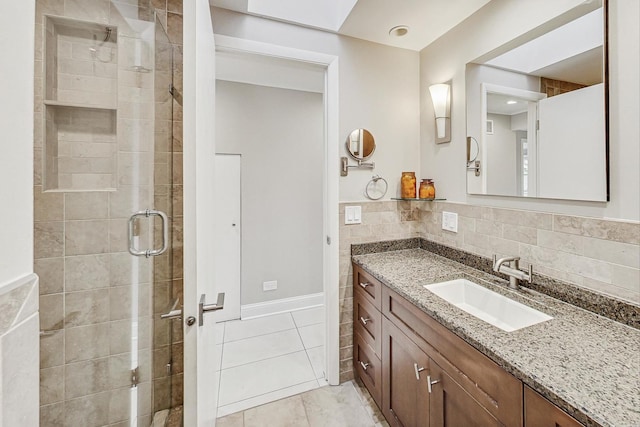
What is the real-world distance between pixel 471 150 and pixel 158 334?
2123 millimetres

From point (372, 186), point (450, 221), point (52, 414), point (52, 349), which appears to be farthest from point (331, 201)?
point (52, 414)

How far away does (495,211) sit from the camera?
156 centimetres

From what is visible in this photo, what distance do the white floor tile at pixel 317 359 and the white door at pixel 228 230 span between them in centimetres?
95

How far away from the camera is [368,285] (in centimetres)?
173

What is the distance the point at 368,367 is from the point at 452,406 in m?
0.77

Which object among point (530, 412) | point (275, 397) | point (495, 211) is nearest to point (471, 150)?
point (495, 211)

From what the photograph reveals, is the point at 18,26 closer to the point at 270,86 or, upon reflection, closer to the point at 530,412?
the point at 530,412

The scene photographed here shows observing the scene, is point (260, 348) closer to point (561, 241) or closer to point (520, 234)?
point (520, 234)

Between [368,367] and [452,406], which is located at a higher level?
[452,406]

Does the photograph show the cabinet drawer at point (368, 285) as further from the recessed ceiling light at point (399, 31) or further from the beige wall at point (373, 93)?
the recessed ceiling light at point (399, 31)

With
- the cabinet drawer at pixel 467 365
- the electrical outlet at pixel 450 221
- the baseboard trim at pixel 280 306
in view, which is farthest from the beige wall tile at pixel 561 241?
the baseboard trim at pixel 280 306

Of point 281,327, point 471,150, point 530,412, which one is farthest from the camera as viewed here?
point 281,327

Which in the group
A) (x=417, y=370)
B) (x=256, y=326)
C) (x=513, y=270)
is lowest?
(x=256, y=326)

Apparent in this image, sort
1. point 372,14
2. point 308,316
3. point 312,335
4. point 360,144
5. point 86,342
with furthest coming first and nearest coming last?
point 308,316 → point 312,335 → point 360,144 → point 372,14 → point 86,342
